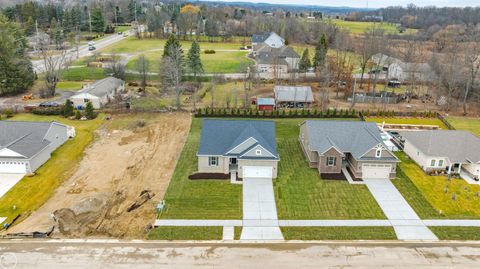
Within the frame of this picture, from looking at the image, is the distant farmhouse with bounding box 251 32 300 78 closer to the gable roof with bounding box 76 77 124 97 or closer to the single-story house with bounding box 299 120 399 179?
the gable roof with bounding box 76 77 124 97

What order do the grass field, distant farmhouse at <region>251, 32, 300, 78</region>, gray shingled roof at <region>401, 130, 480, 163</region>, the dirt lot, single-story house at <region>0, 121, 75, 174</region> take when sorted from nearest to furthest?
the dirt lot
single-story house at <region>0, 121, 75, 174</region>
gray shingled roof at <region>401, 130, 480, 163</region>
distant farmhouse at <region>251, 32, 300, 78</region>
the grass field

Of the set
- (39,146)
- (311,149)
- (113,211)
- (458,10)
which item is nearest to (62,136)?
(39,146)

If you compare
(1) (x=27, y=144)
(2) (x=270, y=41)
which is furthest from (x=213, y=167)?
(2) (x=270, y=41)

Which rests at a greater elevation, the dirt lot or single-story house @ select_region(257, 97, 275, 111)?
single-story house @ select_region(257, 97, 275, 111)

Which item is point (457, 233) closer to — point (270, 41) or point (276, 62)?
point (276, 62)

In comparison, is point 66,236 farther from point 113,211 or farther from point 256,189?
point 256,189

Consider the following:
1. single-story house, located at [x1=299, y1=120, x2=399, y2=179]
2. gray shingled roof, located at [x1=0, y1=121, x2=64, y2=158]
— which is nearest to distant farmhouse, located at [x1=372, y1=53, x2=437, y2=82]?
single-story house, located at [x1=299, y1=120, x2=399, y2=179]
